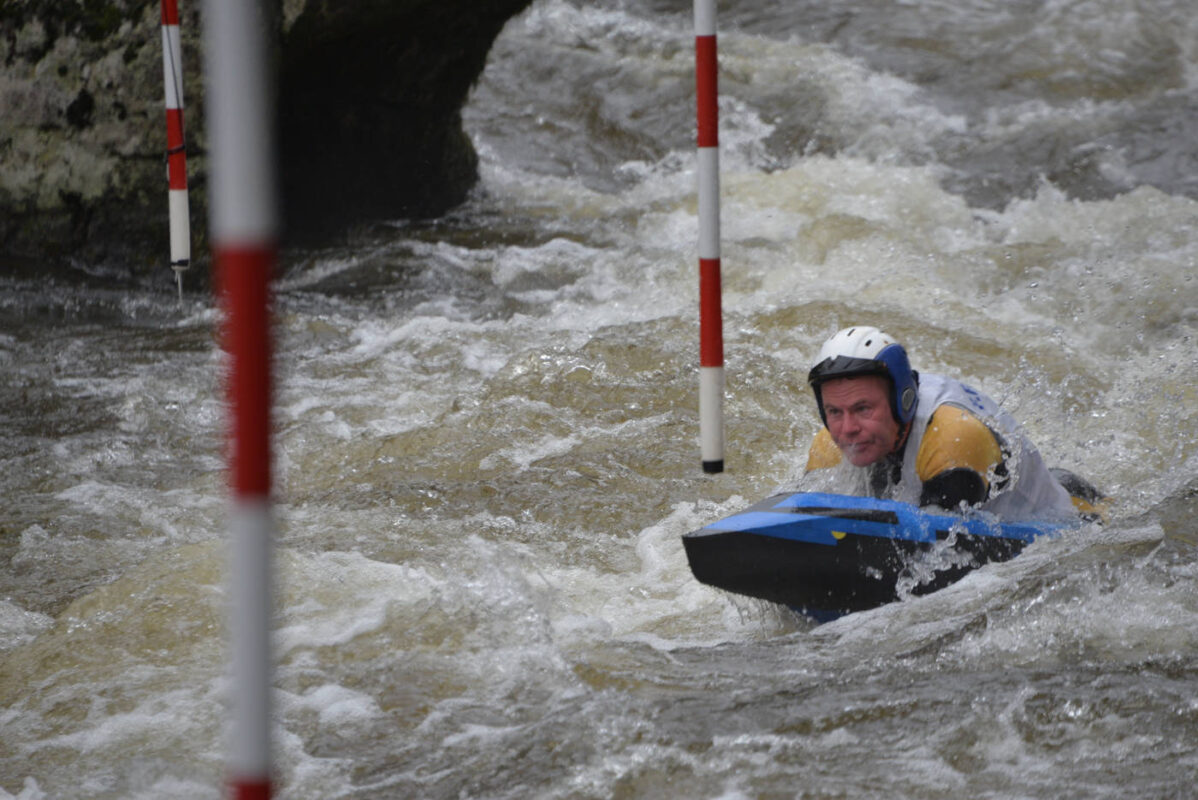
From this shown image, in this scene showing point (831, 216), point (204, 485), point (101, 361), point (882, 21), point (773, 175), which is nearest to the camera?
point (204, 485)

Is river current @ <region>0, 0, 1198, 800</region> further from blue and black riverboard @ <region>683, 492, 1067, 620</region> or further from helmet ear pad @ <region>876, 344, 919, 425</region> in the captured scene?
helmet ear pad @ <region>876, 344, 919, 425</region>

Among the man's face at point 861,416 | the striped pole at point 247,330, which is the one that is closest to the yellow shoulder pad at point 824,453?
the man's face at point 861,416

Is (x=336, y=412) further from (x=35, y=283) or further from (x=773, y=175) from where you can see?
(x=773, y=175)

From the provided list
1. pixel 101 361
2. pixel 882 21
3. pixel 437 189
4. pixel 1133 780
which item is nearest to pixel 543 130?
pixel 437 189

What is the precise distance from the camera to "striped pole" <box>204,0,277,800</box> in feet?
4.15

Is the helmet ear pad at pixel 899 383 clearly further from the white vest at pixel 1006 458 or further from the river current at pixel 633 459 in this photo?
the river current at pixel 633 459

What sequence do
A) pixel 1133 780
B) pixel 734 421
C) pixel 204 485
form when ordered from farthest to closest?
pixel 734 421, pixel 204 485, pixel 1133 780

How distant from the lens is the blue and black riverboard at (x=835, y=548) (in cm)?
325

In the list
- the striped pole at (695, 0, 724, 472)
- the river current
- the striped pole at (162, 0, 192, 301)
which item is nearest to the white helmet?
the striped pole at (695, 0, 724, 472)

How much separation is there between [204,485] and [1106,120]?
24.1 feet

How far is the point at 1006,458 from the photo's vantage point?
11.1ft

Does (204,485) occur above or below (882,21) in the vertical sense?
below

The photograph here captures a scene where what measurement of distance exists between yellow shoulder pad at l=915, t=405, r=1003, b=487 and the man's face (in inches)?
3.8

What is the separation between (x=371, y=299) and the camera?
712cm
